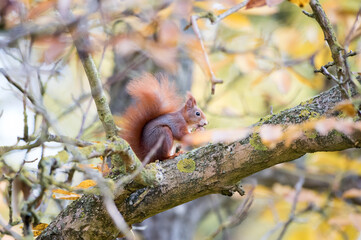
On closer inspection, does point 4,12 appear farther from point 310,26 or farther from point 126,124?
point 310,26

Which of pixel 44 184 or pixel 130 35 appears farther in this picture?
pixel 130 35

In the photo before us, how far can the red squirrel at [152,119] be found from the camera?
2223mm

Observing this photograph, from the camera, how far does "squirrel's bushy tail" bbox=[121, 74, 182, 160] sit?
2.26 m

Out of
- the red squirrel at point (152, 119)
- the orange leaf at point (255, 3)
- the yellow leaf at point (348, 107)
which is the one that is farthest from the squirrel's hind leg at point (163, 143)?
the yellow leaf at point (348, 107)

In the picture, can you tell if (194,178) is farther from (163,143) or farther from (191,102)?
(191,102)

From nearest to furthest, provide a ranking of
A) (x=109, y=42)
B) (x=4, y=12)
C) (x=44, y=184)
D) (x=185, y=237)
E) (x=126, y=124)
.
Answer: (x=44, y=184)
(x=4, y=12)
(x=109, y=42)
(x=126, y=124)
(x=185, y=237)

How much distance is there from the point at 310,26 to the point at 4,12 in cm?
356

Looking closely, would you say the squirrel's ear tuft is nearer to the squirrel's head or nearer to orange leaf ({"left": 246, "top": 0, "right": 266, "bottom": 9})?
the squirrel's head

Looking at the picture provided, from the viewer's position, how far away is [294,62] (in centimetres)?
355

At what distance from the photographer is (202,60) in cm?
270

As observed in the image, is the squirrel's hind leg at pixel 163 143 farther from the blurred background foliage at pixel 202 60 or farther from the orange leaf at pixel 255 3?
the orange leaf at pixel 255 3

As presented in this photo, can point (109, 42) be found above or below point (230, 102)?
above

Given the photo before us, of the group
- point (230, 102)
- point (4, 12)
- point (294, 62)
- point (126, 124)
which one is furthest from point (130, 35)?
point (230, 102)

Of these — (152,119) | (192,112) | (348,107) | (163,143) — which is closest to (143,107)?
(152,119)
